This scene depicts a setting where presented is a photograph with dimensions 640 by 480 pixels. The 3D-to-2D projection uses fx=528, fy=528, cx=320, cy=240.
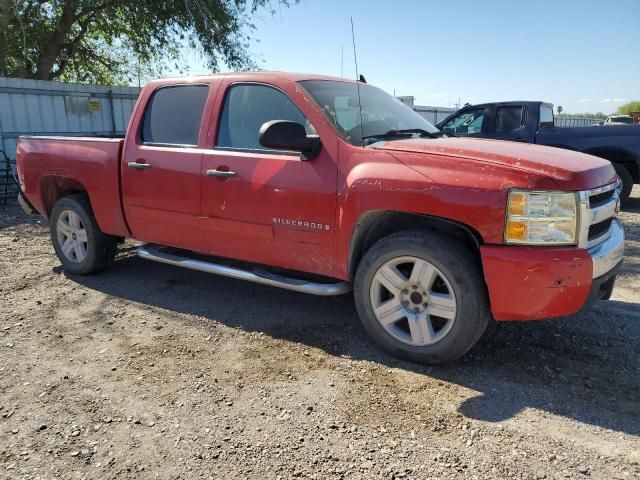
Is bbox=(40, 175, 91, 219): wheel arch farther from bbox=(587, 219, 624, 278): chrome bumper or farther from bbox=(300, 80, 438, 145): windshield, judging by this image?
bbox=(587, 219, 624, 278): chrome bumper

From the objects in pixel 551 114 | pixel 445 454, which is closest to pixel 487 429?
pixel 445 454

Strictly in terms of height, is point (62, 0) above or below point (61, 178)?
above

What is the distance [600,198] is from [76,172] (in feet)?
14.5

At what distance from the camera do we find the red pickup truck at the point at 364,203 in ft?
9.74

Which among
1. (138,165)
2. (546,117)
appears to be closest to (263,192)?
(138,165)

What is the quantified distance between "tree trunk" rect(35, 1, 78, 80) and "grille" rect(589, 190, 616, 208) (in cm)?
1596

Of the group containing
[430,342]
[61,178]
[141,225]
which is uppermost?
[61,178]

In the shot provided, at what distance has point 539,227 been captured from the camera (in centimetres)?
294

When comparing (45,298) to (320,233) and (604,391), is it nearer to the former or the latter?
(320,233)

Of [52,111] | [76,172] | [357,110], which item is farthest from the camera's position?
[52,111]

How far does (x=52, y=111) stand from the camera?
463 inches

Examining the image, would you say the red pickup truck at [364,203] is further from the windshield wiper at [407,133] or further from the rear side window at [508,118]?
the rear side window at [508,118]

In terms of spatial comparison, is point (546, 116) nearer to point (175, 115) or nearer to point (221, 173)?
point (175, 115)

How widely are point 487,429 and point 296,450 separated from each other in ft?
3.23
